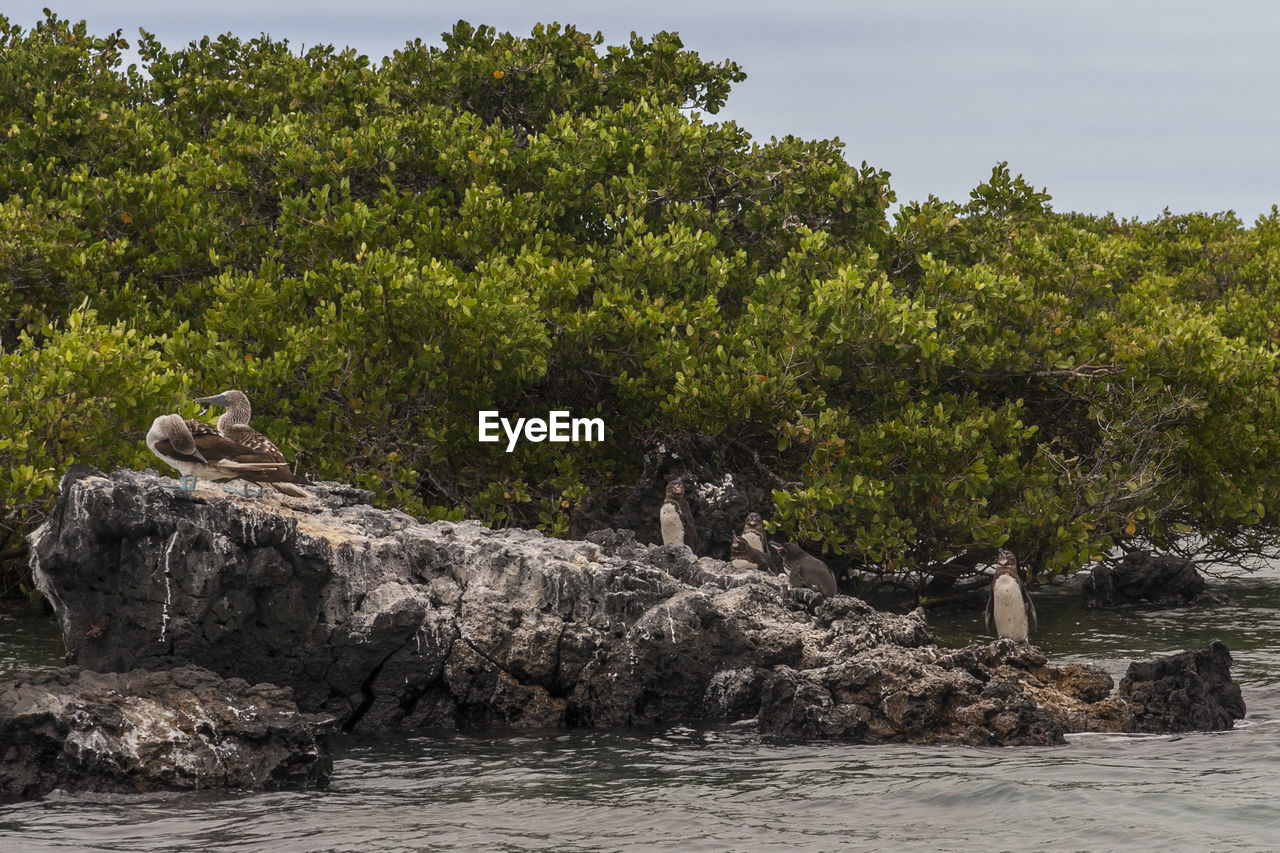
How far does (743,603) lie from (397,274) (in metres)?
8.20

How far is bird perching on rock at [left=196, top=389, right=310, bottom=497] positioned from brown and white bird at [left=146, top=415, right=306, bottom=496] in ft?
0.27

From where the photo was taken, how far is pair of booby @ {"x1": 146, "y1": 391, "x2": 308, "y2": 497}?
1238 centimetres

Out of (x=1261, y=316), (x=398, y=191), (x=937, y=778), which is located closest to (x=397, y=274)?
(x=398, y=191)

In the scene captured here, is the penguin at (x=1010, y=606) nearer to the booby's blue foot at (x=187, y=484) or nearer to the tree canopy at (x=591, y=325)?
the tree canopy at (x=591, y=325)

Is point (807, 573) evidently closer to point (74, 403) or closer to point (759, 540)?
point (759, 540)

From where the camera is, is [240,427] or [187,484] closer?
[187,484]

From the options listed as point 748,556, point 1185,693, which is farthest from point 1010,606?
point 1185,693

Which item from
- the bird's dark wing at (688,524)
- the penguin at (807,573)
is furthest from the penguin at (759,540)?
the bird's dark wing at (688,524)

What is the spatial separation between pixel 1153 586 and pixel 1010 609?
6560mm

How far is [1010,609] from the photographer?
54.8 ft

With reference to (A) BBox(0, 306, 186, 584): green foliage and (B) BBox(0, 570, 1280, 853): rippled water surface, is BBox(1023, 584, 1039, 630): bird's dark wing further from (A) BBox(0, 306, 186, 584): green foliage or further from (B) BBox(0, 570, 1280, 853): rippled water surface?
(A) BBox(0, 306, 186, 584): green foliage

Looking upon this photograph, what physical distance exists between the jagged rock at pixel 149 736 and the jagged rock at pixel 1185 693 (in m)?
7.36

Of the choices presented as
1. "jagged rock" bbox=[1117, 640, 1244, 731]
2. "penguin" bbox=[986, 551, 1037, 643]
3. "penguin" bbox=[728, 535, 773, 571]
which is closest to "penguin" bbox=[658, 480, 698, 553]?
"penguin" bbox=[728, 535, 773, 571]

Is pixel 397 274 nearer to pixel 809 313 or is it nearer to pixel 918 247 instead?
pixel 809 313
